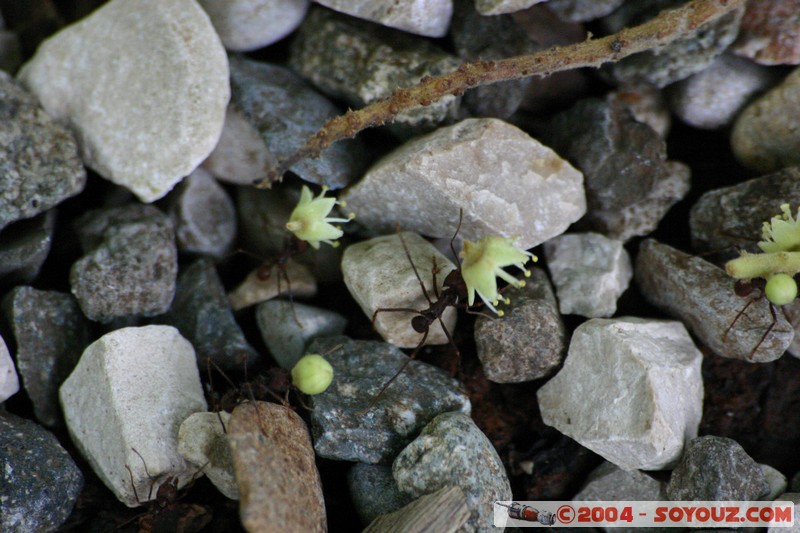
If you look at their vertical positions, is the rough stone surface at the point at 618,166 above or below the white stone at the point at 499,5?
below

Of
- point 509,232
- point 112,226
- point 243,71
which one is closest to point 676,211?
point 509,232

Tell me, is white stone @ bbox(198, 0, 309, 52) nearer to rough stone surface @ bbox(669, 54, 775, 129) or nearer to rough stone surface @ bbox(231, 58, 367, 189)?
rough stone surface @ bbox(231, 58, 367, 189)

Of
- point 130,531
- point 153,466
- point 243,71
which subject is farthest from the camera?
point 243,71

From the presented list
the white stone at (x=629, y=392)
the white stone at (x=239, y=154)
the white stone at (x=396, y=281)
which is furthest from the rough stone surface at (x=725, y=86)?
the white stone at (x=239, y=154)

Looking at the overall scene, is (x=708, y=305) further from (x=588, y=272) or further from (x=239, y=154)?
(x=239, y=154)

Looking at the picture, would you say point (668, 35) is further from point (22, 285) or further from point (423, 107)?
point (22, 285)

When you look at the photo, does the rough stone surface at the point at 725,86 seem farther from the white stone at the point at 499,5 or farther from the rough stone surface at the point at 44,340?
the rough stone surface at the point at 44,340

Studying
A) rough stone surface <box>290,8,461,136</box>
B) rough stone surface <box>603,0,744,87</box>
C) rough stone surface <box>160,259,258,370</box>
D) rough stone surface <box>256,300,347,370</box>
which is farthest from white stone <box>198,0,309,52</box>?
rough stone surface <box>603,0,744,87</box>
